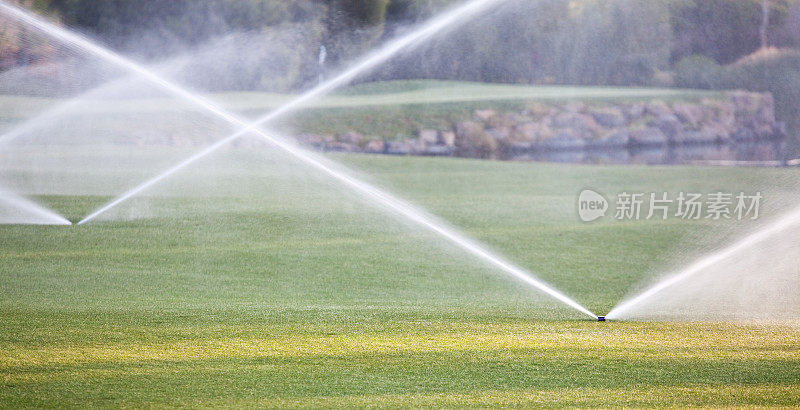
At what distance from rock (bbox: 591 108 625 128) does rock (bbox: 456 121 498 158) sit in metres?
2.92

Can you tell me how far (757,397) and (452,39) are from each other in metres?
20.8

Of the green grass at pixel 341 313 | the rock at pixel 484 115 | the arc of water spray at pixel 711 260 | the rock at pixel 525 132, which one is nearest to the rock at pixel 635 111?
the rock at pixel 525 132

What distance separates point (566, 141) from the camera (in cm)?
2011

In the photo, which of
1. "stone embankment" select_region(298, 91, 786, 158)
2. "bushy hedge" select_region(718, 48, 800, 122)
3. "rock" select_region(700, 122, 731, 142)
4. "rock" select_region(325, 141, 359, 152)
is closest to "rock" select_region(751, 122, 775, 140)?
"stone embankment" select_region(298, 91, 786, 158)

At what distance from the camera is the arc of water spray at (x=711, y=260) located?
6418 mm

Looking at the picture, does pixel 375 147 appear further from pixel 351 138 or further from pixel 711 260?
pixel 711 260

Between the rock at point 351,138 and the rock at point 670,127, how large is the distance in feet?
25.2

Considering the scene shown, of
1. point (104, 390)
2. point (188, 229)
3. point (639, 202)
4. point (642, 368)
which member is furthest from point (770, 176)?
point (104, 390)

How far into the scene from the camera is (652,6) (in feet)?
81.8

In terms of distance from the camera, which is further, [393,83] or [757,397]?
[393,83]

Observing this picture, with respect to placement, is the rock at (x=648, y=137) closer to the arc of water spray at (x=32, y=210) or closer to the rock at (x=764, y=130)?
the rock at (x=764, y=130)

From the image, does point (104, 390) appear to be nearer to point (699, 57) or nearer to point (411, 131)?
point (411, 131)

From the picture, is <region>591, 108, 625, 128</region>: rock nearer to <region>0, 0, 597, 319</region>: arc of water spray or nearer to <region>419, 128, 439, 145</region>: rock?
<region>419, 128, 439, 145</region>: rock

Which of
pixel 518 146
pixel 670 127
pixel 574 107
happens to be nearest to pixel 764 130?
pixel 670 127
